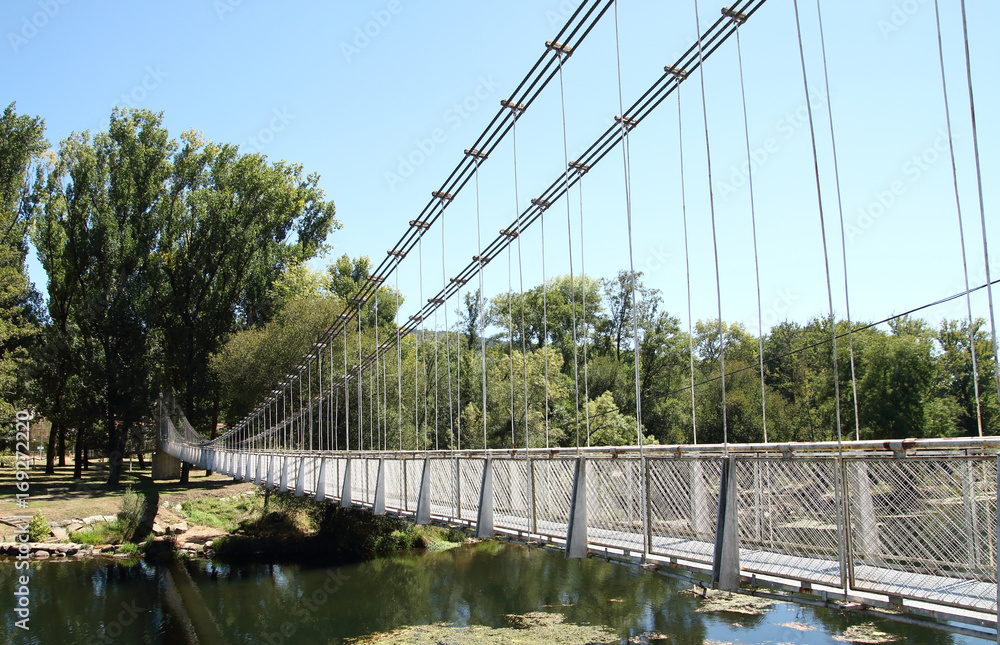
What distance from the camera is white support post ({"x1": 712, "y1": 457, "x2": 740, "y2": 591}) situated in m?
3.97

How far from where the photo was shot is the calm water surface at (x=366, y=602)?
11.5m

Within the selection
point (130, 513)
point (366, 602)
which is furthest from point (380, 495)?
point (130, 513)

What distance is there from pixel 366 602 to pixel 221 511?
8.43 meters

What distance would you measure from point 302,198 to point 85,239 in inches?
332

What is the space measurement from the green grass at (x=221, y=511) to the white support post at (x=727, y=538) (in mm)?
17627

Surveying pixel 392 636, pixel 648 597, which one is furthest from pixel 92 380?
pixel 648 597

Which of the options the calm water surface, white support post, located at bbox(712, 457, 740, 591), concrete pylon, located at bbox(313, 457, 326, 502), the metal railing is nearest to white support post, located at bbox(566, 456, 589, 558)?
the metal railing

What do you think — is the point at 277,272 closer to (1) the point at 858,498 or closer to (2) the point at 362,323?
(2) the point at 362,323

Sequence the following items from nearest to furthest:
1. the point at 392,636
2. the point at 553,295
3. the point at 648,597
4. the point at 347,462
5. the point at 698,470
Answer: the point at 698,470
the point at 347,462
the point at 392,636
the point at 648,597
the point at 553,295

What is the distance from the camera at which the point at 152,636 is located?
40.1ft

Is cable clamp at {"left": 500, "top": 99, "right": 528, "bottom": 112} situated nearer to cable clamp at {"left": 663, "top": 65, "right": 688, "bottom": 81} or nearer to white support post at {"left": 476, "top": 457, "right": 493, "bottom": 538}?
cable clamp at {"left": 663, "top": 65, "right": 688, "bottom": 81}

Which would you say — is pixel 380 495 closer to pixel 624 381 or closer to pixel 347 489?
pixel 347 489

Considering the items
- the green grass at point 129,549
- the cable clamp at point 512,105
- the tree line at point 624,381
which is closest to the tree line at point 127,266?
the tree line at point 624,381

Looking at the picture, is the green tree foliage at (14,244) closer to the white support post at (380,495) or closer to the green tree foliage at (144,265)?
the green tree foliage at (144,265)
